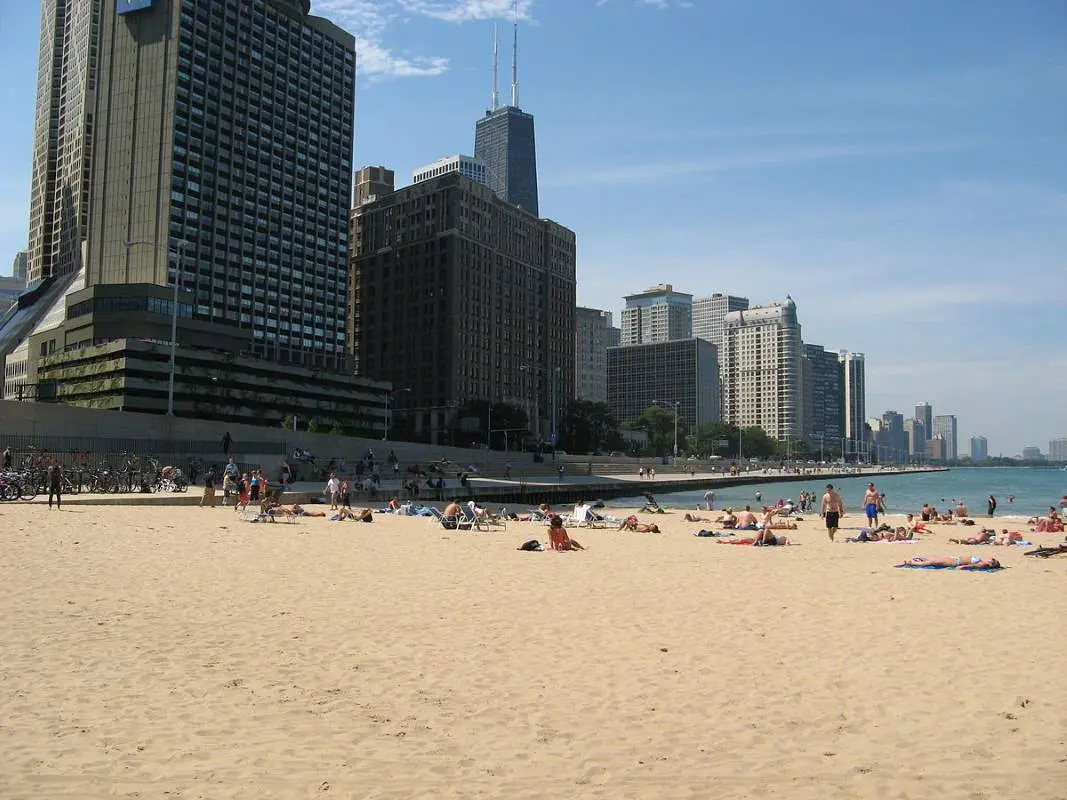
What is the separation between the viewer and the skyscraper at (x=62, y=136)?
154m

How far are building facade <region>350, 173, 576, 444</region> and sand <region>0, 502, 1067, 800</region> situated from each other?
5193 inches

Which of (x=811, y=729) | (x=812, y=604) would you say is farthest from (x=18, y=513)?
(x=811, y=729)

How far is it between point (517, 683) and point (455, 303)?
14735 centimetres

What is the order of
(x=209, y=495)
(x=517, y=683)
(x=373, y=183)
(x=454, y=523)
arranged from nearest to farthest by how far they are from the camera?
(x=517, y=683) → (x=454, y=523) → (x=209, y=495) → (x=373, y=183)

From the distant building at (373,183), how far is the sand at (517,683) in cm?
18386

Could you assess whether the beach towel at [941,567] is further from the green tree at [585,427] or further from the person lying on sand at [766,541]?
the green tree at [585,427]

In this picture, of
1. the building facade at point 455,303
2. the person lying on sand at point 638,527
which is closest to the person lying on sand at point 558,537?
the person lying on sand at point 638,527

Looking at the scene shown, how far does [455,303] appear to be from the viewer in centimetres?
15362

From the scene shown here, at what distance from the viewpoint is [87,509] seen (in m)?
28.4

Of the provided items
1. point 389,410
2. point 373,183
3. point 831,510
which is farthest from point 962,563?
point 373,183

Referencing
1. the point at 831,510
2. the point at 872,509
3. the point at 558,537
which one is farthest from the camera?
the point at 872,509

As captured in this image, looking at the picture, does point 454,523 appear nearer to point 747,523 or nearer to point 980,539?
point 747,523

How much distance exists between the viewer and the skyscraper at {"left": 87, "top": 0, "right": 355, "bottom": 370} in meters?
130

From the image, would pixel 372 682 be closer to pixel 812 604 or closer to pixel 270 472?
pixel 812 604
